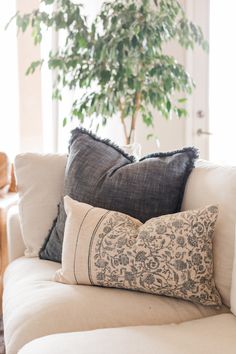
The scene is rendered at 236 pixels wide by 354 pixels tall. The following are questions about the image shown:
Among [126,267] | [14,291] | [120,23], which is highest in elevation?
[120,23]

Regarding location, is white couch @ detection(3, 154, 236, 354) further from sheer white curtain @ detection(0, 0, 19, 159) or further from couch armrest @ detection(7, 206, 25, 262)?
sheer white curtain @ detection(0, 0, 19, 159)

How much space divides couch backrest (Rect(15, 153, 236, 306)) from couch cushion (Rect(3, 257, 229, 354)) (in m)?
0.18

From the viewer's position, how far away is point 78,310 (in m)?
1.23

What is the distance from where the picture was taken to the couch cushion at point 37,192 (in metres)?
1.72

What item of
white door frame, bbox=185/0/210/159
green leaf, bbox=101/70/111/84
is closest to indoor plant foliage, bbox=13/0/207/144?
green leaf, bbox=101/70/111/84

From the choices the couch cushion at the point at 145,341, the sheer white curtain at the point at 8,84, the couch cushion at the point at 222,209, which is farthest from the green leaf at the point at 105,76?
the couch cushion at the point at 145,341

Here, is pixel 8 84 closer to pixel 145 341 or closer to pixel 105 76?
pixel 105 76

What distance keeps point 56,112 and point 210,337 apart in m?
2.38

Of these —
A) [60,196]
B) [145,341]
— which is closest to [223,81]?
[60,196]

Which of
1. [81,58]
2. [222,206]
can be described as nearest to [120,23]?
[81,58]

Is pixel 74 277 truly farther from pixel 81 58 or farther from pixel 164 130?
pixel 164 130

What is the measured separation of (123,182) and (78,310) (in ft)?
1.59

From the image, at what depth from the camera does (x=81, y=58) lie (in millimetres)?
2322

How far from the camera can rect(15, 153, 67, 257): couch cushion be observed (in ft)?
5.65
